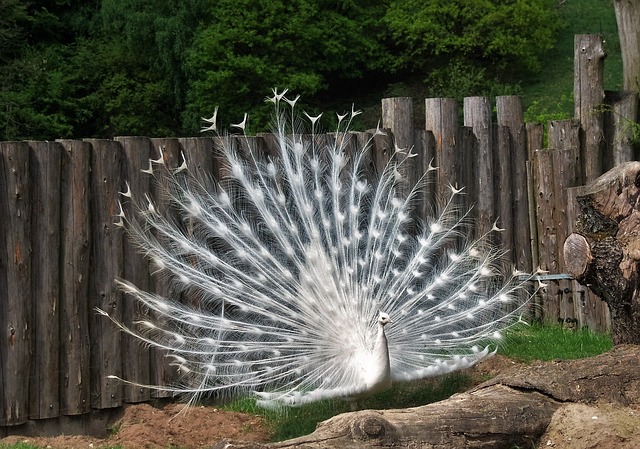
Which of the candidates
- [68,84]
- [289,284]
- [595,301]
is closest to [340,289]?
[289,284]

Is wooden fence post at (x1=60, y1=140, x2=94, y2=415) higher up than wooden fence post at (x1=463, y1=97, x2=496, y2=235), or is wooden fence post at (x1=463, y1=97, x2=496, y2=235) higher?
wooden fence post at (x1=463, y1=97, x2=496, y2=235)

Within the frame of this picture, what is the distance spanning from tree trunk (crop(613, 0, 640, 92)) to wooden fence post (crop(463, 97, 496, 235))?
2.12m

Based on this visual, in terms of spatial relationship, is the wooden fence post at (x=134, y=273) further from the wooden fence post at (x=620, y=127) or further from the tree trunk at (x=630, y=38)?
the tree trunk at (x=630, y=38)

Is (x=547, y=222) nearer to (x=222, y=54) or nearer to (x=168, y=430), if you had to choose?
(x=168, y=430)

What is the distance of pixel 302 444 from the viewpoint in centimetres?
542

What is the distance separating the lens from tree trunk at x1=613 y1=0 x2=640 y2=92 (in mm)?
11166

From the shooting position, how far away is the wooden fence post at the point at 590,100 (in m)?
10.2

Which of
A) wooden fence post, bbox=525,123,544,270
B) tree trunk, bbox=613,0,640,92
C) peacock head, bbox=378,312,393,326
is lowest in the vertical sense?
peacock head, bbox=378,312,393,326

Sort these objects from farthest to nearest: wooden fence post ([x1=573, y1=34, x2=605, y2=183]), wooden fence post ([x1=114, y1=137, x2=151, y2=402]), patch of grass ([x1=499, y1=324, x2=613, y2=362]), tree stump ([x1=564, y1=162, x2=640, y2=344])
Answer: wooden fence post ([x1=573, y1=34, x2=605, y2=183]) < patch of grass ([x1=499, y1=324, x2=613, y2=362]) < wooden fence post ([x1=114, y1=137, x2=151, y2=402]) < tree stump ([x1=564, y1=162, x2=640, y2=344])

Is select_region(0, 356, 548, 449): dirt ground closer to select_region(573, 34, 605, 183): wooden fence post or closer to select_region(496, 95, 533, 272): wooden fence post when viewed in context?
select_region(496, 95, 533, 272): wooden fence post

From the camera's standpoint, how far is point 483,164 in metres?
10.0

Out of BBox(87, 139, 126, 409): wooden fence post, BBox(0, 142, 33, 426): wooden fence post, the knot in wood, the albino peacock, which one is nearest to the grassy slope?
the albino peacock

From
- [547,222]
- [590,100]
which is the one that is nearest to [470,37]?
[590,100]

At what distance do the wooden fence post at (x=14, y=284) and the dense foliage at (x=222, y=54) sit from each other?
13007mm
